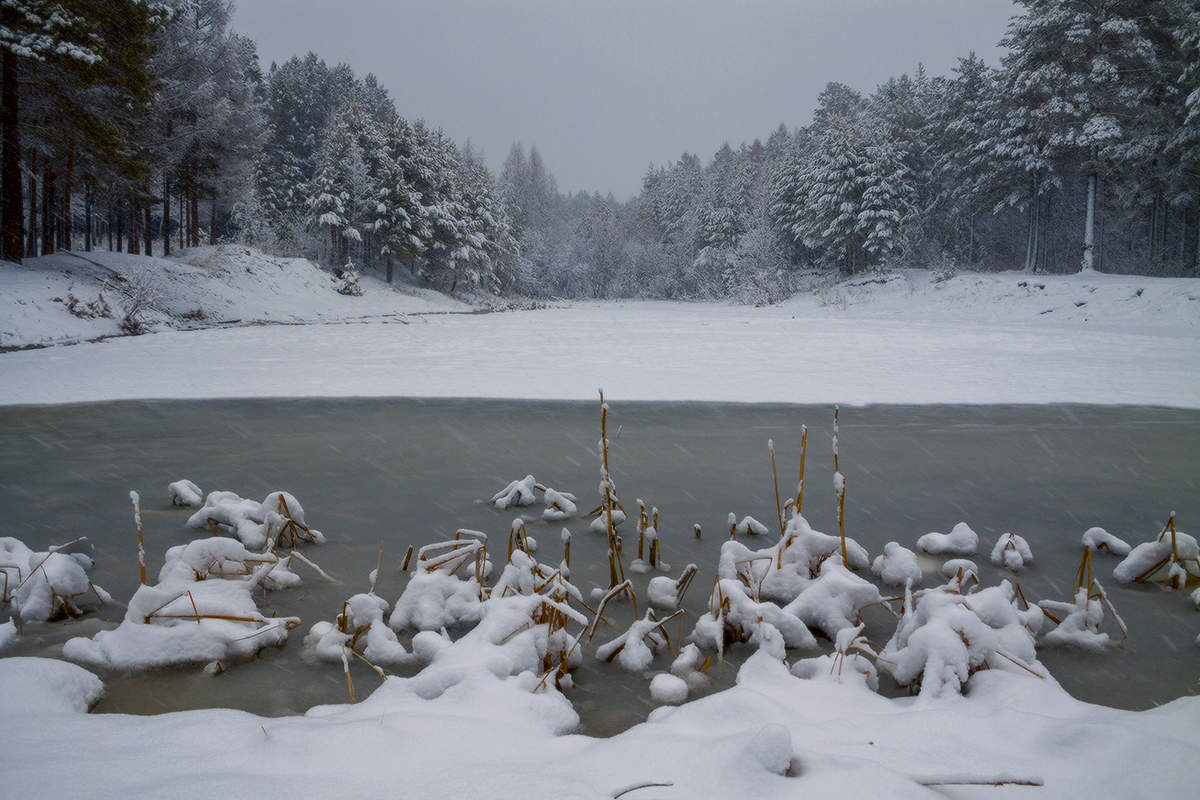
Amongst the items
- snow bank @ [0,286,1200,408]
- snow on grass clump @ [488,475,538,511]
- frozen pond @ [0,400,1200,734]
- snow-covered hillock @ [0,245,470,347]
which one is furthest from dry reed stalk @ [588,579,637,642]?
snow-covered hillock @ [0,245,470,347]

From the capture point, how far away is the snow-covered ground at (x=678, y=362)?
1005cm

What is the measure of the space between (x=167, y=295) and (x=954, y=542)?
2386 centimetres

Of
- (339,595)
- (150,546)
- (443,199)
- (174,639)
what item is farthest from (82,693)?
(443,199)

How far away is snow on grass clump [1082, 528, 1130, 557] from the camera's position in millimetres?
3984

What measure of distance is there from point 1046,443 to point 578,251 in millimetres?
71041

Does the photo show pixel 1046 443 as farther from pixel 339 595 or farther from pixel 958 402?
pixel 339 595

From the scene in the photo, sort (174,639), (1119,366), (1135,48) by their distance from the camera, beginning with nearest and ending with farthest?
(174,639)
(1119,366)
(1135,48)

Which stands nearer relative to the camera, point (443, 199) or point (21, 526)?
point (21, 526)

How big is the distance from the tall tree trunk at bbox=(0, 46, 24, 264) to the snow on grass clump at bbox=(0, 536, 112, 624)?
60.8 feet

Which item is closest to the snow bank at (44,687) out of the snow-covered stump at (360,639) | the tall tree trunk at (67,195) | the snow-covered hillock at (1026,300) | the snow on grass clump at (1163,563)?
the snow-covered stump at (360,639)

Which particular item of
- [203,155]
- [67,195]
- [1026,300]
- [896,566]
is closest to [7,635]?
[896,566]

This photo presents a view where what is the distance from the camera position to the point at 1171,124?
2678 centimetres

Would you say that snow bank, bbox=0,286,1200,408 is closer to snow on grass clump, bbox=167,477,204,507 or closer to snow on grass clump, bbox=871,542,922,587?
snow on grass clump, bbox=167,477,204,507

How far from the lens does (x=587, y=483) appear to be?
18.4 ft
